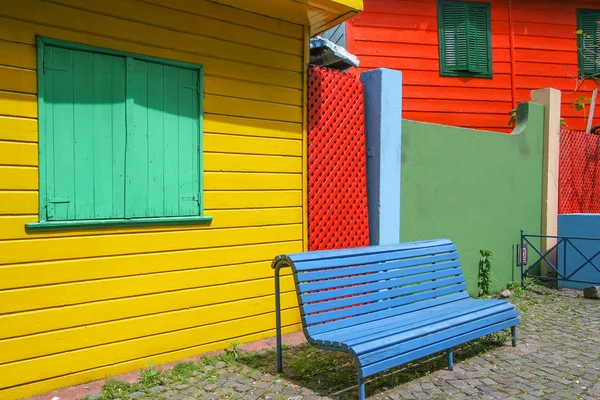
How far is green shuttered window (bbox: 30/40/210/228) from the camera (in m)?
4.05

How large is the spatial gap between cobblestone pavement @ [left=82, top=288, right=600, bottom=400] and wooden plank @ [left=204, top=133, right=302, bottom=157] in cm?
180

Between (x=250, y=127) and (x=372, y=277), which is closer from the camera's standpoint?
(x=372, y=277)

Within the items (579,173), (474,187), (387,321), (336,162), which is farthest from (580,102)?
(387,321)

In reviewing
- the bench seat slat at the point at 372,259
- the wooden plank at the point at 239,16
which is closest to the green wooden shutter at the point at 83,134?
the wooden plank at the point at 239,16

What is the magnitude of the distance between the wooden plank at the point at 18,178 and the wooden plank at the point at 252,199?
143cm

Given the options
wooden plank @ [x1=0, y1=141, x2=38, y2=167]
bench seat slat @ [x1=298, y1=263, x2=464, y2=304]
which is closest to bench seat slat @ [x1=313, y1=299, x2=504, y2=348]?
bench seat slat @ [x1=298, y1=263, x2=464, y2=304]

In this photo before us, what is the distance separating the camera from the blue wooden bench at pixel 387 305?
3832mm

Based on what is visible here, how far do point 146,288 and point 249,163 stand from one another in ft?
4.83

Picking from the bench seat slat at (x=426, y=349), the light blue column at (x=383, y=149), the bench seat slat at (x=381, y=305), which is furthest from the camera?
the light blue column at (x=383, y=149)

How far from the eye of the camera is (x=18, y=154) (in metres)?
3.89

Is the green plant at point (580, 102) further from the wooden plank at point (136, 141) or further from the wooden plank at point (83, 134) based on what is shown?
the wooden plank at point (83, 134)

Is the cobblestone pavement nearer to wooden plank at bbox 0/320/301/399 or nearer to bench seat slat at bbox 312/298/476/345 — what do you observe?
wooden plank at bbox 0/320/301/399

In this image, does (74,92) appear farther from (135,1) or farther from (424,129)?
(424,129)

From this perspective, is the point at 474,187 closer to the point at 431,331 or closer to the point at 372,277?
the point at 372,277
